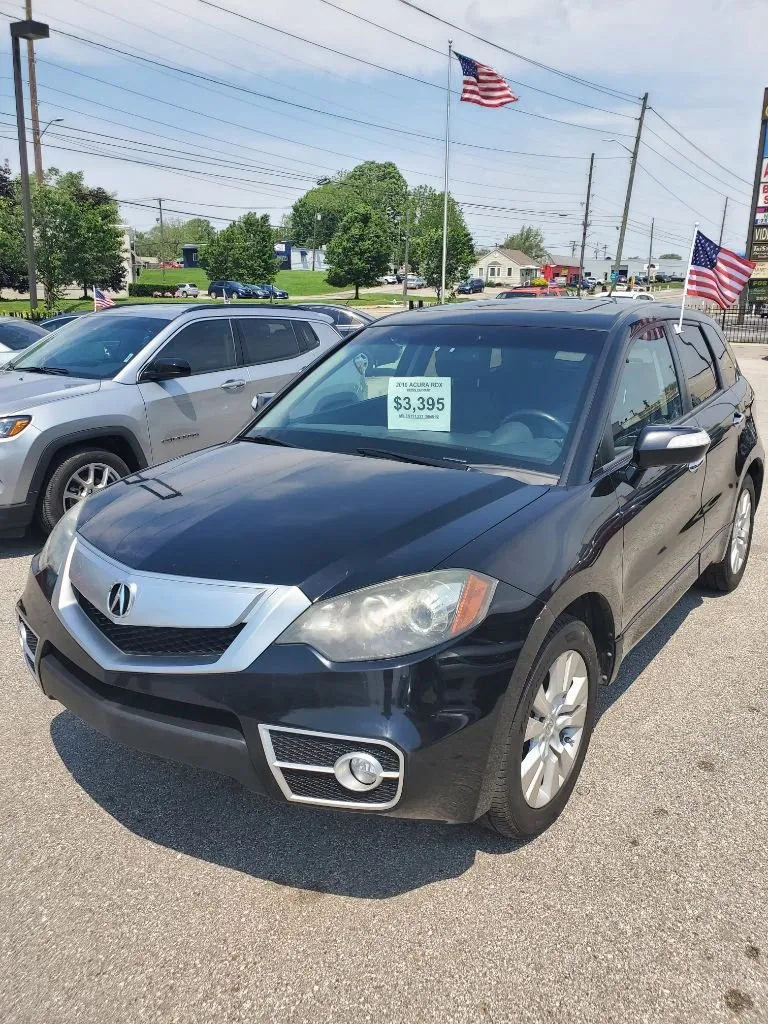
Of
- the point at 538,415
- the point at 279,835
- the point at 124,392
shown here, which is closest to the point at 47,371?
the point at 124,392

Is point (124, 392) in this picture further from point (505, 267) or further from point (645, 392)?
point (505, 267)

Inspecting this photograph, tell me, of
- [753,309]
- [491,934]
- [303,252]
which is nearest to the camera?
[491,934]

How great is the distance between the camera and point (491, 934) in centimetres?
236

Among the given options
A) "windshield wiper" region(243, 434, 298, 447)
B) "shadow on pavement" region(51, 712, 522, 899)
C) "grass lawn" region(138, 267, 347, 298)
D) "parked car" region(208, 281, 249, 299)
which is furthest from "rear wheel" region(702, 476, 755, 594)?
"grass lawn" region(138, 267, 347, 298)

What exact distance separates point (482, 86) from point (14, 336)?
21.6 meters

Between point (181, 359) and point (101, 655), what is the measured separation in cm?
448

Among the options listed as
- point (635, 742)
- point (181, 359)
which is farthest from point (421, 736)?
point (181, 359)

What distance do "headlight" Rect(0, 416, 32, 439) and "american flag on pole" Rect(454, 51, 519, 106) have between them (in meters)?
25.8

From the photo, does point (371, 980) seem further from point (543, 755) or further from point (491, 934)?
point (543, 755)

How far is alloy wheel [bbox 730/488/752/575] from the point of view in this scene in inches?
197

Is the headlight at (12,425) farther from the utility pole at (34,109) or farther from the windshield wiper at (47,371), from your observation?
the utility pole at (34,109)

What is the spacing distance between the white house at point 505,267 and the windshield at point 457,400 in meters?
134

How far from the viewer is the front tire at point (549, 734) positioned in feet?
8.16

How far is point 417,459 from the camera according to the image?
3.21 m
